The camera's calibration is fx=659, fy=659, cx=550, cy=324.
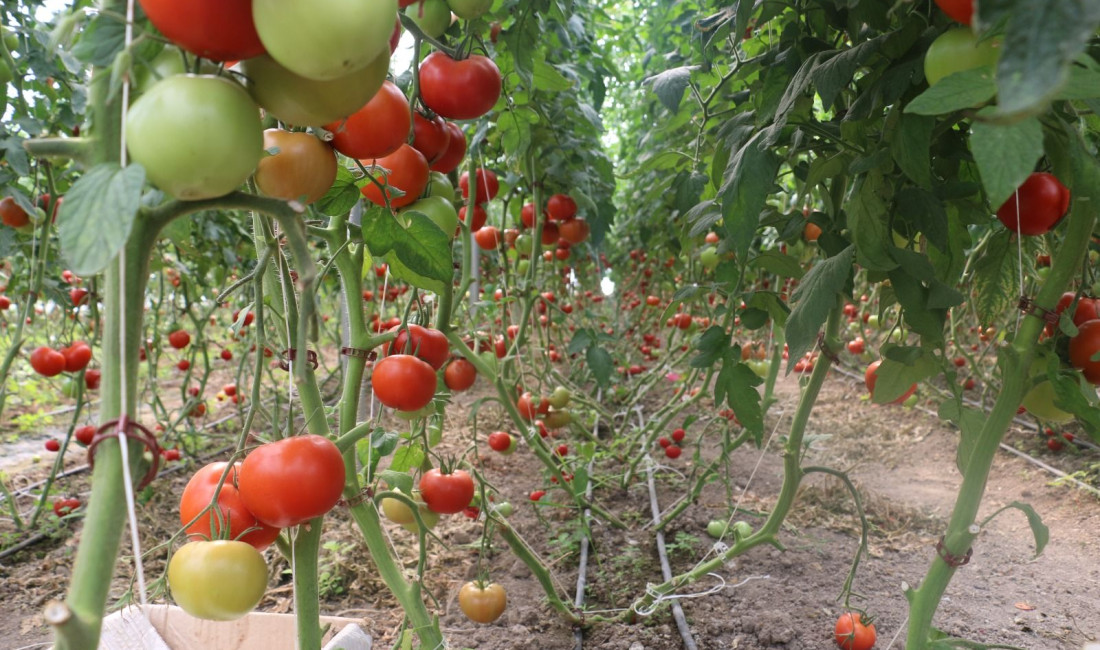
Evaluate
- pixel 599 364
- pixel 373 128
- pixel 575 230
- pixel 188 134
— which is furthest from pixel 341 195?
pixel 599 364

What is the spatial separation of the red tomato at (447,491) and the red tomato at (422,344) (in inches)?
10.9

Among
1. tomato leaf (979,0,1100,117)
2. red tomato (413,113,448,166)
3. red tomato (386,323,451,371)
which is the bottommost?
red tomato (386,323,451,371)

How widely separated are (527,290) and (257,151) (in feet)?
5.57

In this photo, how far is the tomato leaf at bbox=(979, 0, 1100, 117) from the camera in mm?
281

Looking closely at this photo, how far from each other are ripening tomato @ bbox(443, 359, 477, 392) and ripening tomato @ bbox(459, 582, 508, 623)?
0.47m

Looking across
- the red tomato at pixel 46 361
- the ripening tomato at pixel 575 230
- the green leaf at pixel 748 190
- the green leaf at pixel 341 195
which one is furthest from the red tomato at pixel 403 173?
the red tomato at pixel 46 361

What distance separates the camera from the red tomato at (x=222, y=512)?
0.62 metres

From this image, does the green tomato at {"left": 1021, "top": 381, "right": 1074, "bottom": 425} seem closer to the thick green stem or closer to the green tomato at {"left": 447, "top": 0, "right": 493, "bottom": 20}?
the thick green stem

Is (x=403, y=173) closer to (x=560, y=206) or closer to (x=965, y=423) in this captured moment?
(x=965, y=423)

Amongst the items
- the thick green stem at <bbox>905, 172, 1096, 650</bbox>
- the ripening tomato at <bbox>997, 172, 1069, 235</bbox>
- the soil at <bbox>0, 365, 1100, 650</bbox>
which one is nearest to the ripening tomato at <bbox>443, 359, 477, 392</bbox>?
the soil at <bbox>0, 365, 1100, 650</bbox>

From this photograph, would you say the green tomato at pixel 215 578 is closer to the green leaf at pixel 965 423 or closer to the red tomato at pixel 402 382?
the red tomato at pixel 402 382

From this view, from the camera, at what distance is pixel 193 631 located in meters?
1.29

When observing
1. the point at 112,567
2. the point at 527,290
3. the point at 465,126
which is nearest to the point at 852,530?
the point at 527,290

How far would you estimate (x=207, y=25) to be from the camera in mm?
365
